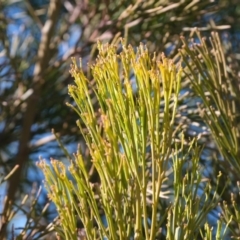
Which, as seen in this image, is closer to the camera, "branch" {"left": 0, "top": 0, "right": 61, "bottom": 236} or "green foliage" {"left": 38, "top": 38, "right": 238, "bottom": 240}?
"green foliage" {"left": 38, "top": 38, "right": 238, "bottom": 240}

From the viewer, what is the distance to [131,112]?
0.95 metres

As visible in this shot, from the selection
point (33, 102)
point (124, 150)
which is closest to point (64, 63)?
point (33, 102)

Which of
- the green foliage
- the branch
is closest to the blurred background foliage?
the branch

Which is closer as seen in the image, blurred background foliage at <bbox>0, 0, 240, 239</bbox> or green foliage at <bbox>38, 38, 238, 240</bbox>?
green foliage at <bbox>38, 38, 238, 240</bbox>

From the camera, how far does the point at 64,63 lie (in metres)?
2.13

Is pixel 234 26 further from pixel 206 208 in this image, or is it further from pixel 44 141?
pixel 206 208

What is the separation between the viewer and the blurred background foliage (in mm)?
1852

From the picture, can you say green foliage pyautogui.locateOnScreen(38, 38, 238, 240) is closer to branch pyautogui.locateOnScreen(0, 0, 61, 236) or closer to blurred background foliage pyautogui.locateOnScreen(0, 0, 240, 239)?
blurred background foliage pyautogui.locateOnScreen(0, 0, 240, 239)

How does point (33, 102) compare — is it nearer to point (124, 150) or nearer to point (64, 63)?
point (64, 63)

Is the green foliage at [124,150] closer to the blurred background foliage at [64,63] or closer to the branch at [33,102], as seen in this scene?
the blurred background foliage at [64,63]

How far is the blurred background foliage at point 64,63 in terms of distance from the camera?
185cm

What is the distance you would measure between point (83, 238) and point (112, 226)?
Answer: 0.29ft

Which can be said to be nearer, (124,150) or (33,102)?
(124,150)

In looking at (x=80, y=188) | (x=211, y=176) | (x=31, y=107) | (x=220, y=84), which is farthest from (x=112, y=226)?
(x=31, y=107)
